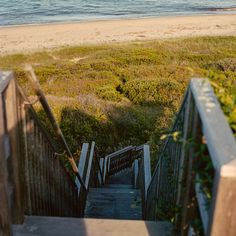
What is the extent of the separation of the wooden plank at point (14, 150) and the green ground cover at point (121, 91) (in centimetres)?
136

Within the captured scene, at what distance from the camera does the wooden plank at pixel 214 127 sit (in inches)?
62.7

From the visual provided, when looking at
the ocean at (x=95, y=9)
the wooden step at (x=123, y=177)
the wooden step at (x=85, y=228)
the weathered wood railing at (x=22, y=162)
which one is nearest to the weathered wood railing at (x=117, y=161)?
the wooden step at (x=123, y=177)

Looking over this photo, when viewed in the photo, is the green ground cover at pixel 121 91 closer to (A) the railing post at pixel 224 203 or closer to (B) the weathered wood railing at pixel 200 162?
(B) the weathered wood railing at pixel 200 162

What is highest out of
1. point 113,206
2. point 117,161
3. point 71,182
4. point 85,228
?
point 85,228

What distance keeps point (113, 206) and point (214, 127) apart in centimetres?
464

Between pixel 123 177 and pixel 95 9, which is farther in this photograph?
pixel 95 9

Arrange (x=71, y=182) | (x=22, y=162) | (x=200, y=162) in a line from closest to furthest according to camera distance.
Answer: (x=200, y=162) → (x=22, y=162) → (x=71, y=182)

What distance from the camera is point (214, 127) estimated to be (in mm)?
1821

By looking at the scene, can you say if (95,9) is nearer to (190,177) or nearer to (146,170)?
(146,170)

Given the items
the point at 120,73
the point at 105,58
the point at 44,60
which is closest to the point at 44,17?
the point at 44,60

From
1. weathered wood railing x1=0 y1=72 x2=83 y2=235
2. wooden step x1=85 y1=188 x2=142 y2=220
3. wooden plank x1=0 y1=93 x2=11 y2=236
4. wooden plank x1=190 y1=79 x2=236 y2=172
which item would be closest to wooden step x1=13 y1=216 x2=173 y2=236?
weathered wood railing x1=0 y1=72 x2=83 y2=235

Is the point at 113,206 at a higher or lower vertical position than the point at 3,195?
lower

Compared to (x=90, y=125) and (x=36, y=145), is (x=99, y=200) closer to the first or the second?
(x=36, y=145)

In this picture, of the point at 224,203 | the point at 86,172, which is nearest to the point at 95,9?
the point at 86,172
